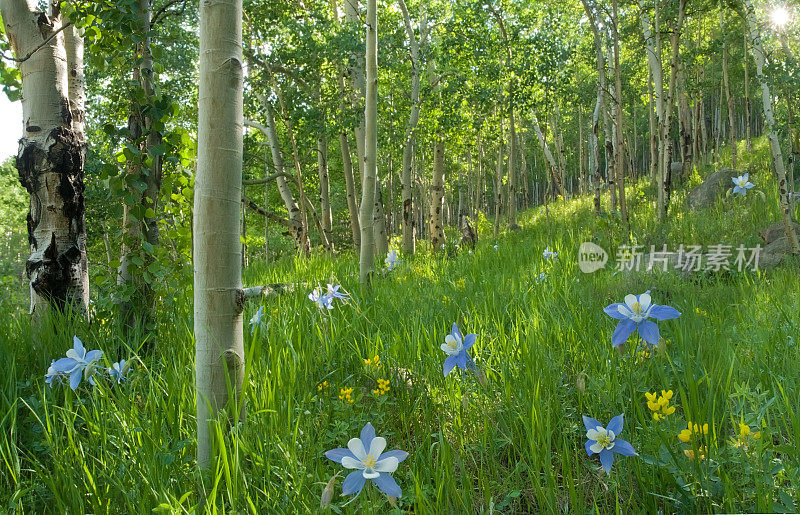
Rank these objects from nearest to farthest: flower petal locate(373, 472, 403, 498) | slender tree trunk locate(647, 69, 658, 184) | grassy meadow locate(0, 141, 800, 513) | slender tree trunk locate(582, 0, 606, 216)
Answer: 1. flower petal locate(373, 472, 403, 498)
2. grassy meadow locate(0, 141, 800, 513)
3. slender tree trunk locate(582, 0, 606, 216)
4. slender tree trunk locate(647, 69, 658, 184)

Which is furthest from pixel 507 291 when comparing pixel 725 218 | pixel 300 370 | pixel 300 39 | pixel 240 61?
pixel 300 39

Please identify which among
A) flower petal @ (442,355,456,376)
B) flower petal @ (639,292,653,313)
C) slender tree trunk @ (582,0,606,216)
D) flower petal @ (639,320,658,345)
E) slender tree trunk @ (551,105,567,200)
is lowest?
flower petal @ (442,355,456,376)

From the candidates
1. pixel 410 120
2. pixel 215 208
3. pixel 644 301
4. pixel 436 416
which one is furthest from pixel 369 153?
pixel 410 120

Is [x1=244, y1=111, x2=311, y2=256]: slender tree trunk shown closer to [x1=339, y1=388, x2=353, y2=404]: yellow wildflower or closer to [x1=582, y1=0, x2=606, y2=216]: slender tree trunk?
[x1=582, y1=0, x2=606, y2=216]: slender tree trunk

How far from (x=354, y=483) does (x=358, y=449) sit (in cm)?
7

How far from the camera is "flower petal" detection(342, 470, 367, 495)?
1048 mm

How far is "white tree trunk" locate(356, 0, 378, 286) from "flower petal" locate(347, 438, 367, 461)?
3252 mm

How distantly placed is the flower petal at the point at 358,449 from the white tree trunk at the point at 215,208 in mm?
535

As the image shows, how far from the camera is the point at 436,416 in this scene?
75.6 inches

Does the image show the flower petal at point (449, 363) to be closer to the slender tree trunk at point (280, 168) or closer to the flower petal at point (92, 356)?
the flower petal at point (92, 356)

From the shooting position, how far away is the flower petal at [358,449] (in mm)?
1073

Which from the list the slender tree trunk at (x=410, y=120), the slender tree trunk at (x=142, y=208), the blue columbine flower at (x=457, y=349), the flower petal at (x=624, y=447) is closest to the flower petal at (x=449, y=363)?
the blue columbine flower at (x=457, y=349)

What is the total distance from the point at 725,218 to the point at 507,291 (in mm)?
5647

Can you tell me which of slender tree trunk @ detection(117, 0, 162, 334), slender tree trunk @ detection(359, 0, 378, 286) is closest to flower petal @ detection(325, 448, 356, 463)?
slender tree trunk @ detection(117, 0, 162, 334)
